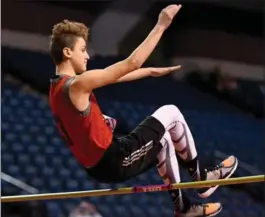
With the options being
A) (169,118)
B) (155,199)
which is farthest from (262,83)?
(169,118)

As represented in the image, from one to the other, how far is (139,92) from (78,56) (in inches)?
146

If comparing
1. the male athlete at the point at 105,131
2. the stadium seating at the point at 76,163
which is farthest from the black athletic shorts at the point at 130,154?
the stadium seating at the point at 76,163

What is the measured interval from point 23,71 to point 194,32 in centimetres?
168

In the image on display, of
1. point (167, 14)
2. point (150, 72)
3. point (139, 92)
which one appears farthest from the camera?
point (139, 92)

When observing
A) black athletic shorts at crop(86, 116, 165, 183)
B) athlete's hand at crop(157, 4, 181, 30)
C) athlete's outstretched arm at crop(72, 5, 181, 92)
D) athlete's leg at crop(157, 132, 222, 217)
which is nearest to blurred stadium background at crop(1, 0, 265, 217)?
athlete's leg at crop(157, 132, 222, 217)

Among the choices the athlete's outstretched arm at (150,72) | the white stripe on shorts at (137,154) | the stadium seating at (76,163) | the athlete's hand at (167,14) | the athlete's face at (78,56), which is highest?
the athlete's hand at (167,14)

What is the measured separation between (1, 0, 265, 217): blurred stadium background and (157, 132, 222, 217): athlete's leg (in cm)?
207

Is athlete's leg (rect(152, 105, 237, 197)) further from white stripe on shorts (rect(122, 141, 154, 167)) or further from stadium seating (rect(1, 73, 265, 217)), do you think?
stadium seating (rect(1, 73, 265, 217))

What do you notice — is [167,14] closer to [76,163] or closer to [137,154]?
[137,154]

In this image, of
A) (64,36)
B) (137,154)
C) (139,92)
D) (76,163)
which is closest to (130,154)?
(137,154)

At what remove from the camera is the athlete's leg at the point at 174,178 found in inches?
122

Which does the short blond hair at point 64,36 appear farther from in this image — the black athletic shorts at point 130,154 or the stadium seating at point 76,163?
the stadium seating at point 76,163

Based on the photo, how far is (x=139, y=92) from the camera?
21.9 ft

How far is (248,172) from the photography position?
651 cm
